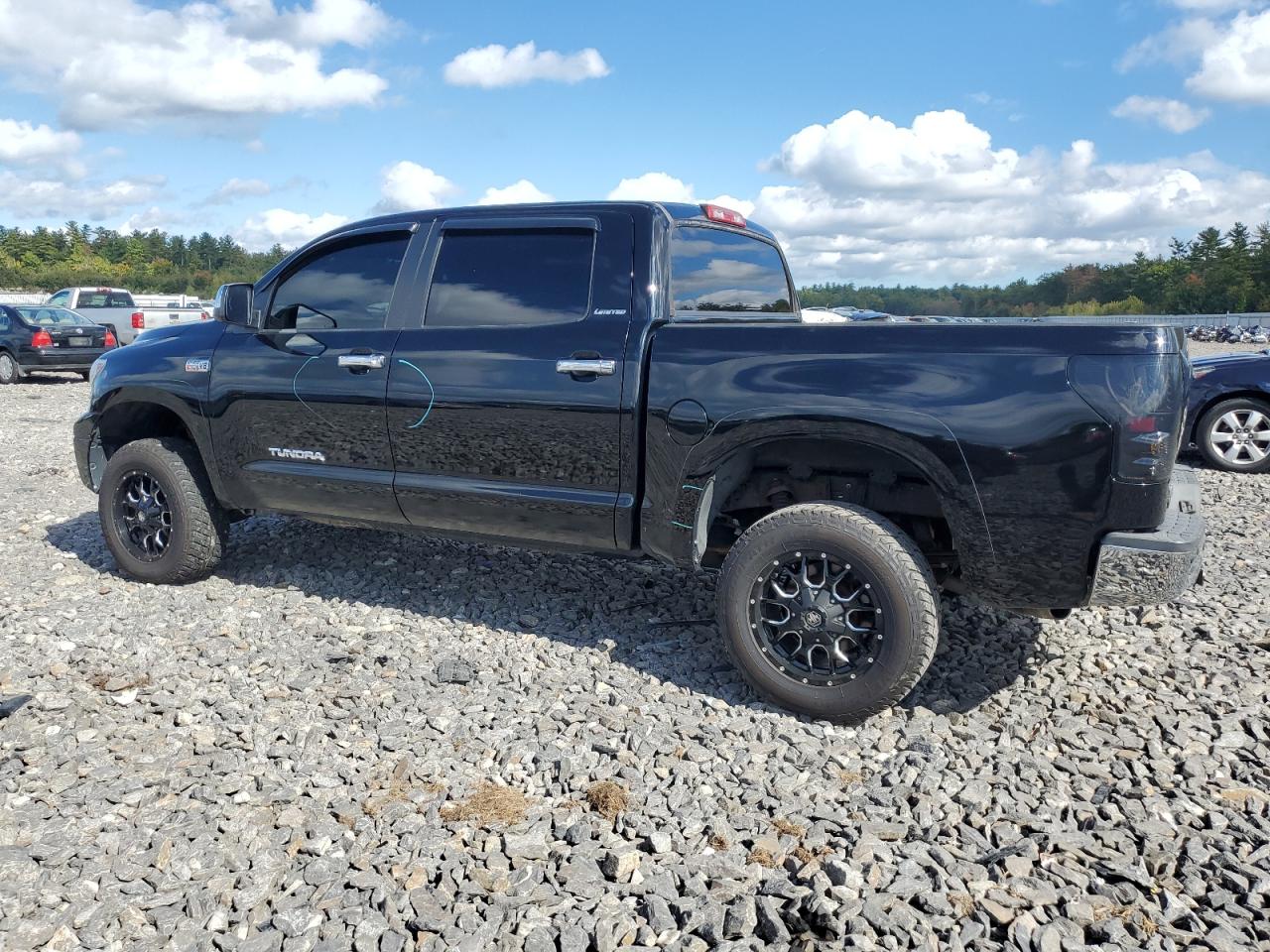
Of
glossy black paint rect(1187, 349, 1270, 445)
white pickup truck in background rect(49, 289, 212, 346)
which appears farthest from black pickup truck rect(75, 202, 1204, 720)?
white pickup truck in background rect(49, 289, 212, 346)

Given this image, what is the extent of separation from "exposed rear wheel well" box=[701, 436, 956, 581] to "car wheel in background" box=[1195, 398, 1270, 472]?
637cm

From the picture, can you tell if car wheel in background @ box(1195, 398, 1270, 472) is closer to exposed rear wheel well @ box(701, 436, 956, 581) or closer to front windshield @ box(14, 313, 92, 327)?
exposed rear wheel well @ box(701, 436, 956, 581)

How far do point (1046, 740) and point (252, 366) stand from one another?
3.98m

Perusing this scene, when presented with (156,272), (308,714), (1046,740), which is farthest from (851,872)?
(156,272)

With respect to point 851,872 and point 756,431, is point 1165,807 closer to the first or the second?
point 851,872

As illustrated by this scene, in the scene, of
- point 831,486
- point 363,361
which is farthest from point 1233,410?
point 363,361

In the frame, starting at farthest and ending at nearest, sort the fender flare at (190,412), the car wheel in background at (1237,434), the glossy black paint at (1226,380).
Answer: the car wheel in background at (1237,434) → the glossy black paint at (1226,380) → the fender flare at (190,412)

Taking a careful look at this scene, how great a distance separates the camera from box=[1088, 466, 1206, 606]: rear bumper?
3.06m

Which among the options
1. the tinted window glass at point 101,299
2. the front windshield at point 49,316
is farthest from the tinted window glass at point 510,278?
the tinted window glass at point 101,299

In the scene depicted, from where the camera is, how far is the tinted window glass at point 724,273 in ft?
13.6

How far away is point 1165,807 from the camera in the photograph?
2922 mm

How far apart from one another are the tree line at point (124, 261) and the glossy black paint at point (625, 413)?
74.8m

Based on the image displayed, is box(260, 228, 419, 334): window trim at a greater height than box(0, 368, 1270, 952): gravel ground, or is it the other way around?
box(260, 228, 419, 334): window trim

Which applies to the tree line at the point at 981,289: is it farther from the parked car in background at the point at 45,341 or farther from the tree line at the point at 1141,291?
the parked car in background at the point at 45,341
